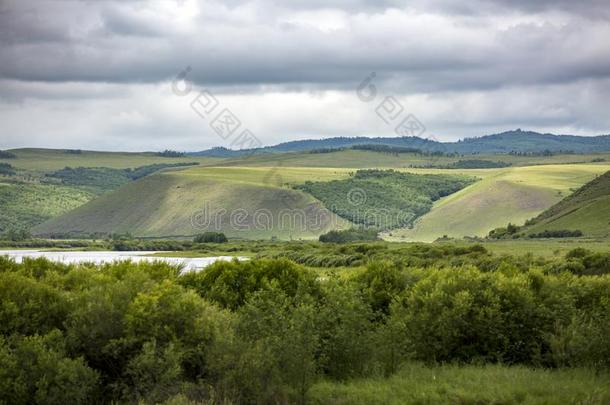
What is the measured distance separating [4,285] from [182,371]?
5.86 meters

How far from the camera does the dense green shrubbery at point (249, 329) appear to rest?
77.1 feet

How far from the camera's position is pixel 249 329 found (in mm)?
25938

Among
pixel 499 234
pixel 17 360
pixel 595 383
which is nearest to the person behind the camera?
pixel 17 360

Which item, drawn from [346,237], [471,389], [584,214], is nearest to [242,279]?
[471,389]

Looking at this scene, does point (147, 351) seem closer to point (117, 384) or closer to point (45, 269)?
point (117, 384)

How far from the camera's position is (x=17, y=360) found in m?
22.5

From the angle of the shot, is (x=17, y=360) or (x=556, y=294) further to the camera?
(x=556, y=294)

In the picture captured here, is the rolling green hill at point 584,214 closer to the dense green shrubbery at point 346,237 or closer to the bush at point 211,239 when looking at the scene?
the dense green shrubbery at point 346,237

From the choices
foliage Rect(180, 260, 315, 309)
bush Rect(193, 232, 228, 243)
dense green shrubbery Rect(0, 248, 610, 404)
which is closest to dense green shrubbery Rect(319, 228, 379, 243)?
bush Rect(193, 232, 228, 243)

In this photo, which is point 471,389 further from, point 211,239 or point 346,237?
point 211,239

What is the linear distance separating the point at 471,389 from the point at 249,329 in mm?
6738

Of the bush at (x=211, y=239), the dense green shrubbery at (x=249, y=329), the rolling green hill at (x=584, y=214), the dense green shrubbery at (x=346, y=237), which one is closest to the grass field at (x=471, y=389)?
the dense green shrubbery at (x=249, y=329)

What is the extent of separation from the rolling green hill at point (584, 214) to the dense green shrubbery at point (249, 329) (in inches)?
3408

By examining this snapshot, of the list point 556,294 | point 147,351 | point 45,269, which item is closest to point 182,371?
point 147,351
